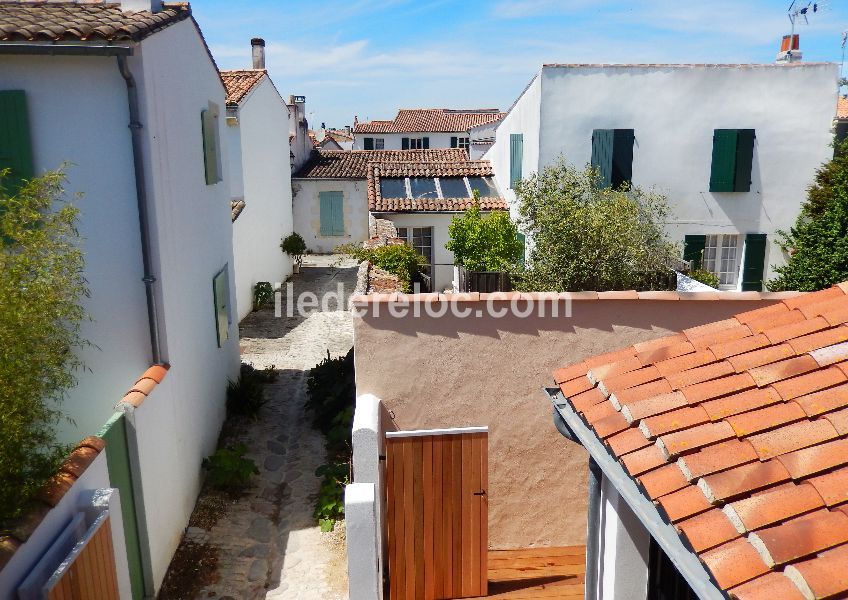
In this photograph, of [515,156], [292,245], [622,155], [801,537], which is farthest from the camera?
[292,245]

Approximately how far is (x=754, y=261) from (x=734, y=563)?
49.1 ft

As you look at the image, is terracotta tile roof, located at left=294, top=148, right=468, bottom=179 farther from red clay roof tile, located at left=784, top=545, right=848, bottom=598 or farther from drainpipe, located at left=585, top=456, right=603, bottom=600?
red clay roof tile, located at left=784, top=545, right=848, bottom=598

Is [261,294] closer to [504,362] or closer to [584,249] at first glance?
[584,249]

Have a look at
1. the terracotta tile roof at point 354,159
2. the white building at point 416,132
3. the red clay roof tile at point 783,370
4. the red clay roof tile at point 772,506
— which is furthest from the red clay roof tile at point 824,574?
the white building at point 416,132

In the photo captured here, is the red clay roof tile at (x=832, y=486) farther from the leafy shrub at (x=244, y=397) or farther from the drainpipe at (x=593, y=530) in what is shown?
the leafy shrub at (x=244, y=397)

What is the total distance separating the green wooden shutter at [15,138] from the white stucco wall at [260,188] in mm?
9926

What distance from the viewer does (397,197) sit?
2153 cm

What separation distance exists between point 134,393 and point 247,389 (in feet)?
16.7

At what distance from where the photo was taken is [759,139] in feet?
49.8

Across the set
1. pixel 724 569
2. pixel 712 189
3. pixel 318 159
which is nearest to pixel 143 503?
pixel 724 569

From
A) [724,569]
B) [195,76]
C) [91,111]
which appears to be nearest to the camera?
[724,569]

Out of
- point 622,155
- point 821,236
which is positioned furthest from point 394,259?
point 821,236

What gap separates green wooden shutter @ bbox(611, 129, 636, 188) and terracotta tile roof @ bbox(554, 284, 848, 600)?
10.7 metres

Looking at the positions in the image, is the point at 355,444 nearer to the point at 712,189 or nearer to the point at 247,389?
the point at 247,389
